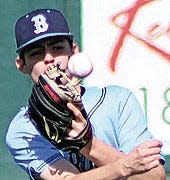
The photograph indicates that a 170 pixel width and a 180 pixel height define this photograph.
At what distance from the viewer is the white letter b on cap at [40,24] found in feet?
11.0

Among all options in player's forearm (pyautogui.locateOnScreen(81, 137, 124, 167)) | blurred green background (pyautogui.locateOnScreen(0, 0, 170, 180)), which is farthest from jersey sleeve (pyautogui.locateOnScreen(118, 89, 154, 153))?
blurred green background (pyautogui.locateOnScreen(0, 0, 170, 180))

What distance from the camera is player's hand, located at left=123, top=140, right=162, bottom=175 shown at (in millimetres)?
3000

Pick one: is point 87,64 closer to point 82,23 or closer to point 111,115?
point 111,115

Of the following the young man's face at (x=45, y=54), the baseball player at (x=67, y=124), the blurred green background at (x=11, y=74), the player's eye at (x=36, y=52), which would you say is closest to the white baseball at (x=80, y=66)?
the baseball player at (x=67, y=124)

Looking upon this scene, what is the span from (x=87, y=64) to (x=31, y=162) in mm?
515

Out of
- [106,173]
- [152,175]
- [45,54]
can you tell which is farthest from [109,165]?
[45,54]

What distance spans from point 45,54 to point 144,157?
1.72 ft

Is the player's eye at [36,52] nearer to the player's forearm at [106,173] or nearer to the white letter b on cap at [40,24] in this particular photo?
the white letter b on cap at [40,24]

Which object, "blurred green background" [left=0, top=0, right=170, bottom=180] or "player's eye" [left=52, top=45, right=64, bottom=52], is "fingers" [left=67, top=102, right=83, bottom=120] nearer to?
"player's eye" [left=52, top=45, right=64, bottom=52]

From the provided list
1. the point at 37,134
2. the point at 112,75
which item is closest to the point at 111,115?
the point at 37,134

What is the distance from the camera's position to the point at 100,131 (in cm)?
336

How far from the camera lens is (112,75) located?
197 inches

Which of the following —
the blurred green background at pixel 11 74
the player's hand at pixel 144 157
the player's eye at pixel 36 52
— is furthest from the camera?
the blurred green background at pixel 11 74

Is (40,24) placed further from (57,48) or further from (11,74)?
(11,74)
